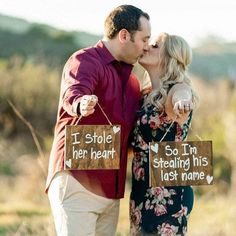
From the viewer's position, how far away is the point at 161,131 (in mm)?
5445

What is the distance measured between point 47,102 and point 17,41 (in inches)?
737

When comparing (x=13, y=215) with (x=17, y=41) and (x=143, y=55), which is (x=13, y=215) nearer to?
(x=143, y=55)

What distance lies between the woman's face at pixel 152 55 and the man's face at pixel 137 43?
67mm

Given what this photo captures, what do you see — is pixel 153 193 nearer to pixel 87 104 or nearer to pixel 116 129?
pixel 116 129

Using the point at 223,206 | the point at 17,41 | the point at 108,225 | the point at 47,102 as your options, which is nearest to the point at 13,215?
the point at 223,206

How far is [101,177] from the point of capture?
534 centimetres

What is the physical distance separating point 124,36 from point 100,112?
406 mm

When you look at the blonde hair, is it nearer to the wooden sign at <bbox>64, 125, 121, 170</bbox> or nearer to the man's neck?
the man's neck

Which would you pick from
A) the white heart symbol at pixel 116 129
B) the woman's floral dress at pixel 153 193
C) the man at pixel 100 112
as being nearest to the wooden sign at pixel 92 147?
the white heart symbol at pixel 116 129

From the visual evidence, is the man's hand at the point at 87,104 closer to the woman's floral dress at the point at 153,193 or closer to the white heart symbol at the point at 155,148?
the white heart symbol at the point at 155,148

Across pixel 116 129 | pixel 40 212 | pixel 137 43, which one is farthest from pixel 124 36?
pixel 40 212

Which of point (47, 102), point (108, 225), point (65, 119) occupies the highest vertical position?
point (47, 102)

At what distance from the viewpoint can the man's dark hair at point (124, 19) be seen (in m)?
5.42

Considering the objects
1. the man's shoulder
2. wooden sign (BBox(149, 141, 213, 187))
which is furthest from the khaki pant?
the man's shoulder
